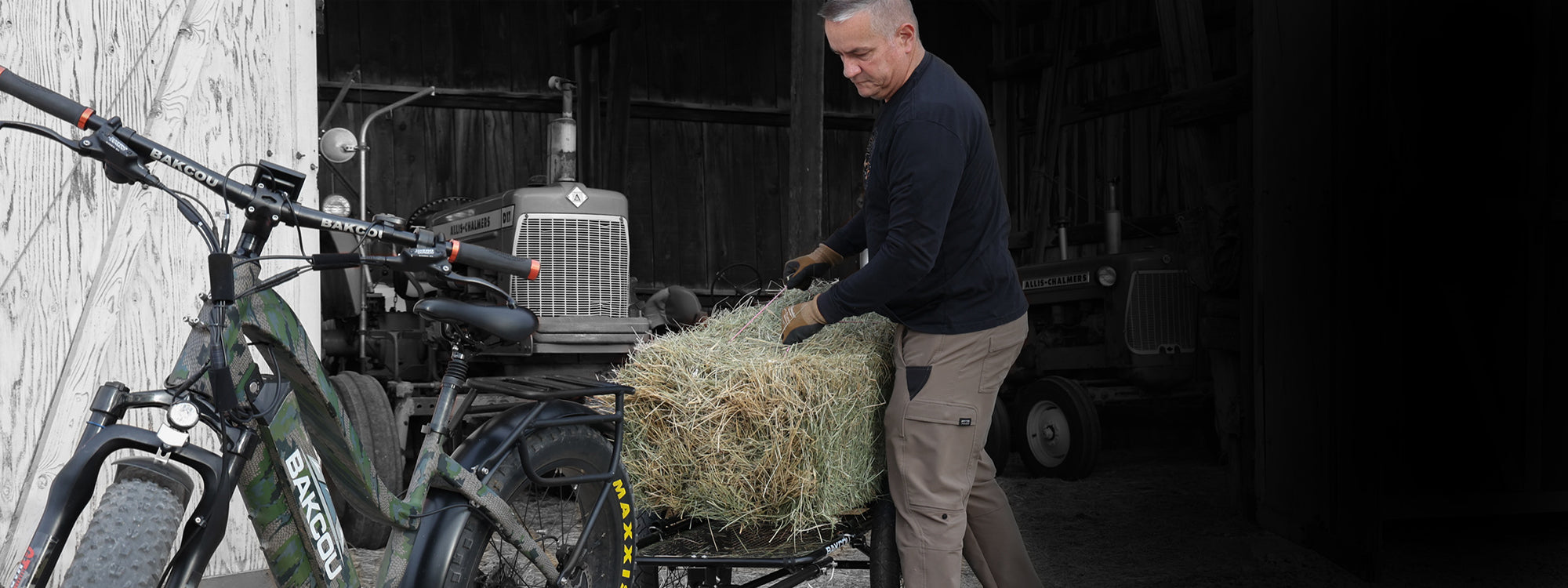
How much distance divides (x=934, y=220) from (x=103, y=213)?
2.19 metres

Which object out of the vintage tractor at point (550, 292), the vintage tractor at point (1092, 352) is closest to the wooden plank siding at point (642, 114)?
the vintage tractor at point (1092, 352)

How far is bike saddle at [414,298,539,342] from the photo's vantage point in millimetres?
2090

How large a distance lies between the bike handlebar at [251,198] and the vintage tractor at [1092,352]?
4726 millimetres

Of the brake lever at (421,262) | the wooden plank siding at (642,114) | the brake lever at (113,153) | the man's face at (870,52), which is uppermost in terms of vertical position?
the wooden plank siding at (642,114)

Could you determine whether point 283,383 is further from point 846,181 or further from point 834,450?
point 846,181

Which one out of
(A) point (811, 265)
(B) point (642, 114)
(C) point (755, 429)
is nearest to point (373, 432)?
(A) point (811, 265)

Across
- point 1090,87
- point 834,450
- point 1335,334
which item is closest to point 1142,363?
point 1335,334

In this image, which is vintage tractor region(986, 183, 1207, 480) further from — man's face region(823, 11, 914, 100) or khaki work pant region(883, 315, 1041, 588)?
man's face region(823, 11, 914, 100)

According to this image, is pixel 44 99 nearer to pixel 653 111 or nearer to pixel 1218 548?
pixel 1218 548

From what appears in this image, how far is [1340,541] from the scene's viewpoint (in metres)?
3.85

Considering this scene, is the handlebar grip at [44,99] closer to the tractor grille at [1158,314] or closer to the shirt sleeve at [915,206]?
the shirt sleeve at [915,206]

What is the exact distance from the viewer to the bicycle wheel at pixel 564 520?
2.34m

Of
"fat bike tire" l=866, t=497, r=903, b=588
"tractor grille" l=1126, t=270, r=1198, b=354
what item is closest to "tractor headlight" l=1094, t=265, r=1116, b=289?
"tractor grille" l=1126, t=270, r=1198, b=354

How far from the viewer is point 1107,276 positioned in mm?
6840
